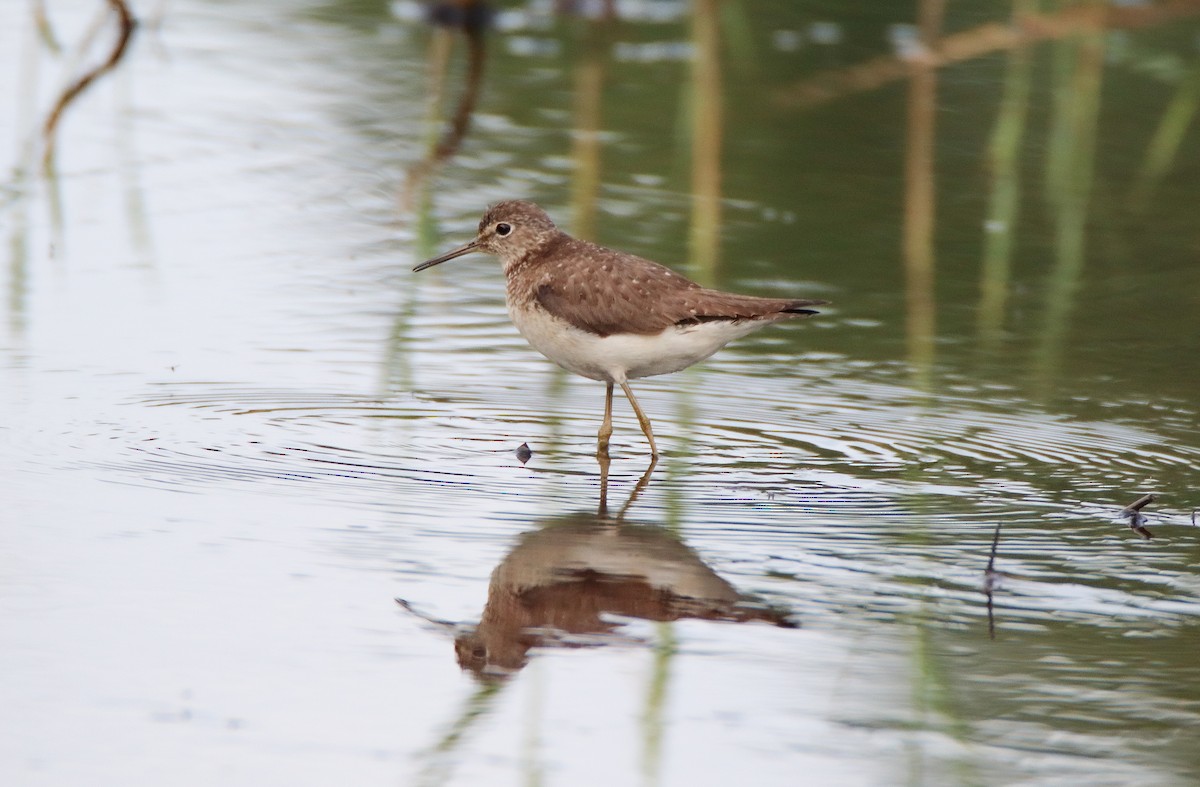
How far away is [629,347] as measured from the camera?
7562 millimetres

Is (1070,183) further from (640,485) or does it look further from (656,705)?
(656,705)

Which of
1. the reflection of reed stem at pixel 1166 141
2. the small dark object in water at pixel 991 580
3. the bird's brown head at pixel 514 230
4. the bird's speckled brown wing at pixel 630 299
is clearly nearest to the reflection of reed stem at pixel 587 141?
the bird's brown head at pixel 514 230

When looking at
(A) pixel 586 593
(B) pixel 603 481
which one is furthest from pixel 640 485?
(A) pixel 586 593

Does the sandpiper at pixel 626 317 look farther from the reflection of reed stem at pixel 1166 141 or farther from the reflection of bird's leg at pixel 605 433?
the reflection of reed stem at pixel 1166 141

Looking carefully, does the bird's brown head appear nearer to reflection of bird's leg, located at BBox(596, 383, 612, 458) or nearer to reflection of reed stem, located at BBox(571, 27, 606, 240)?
reflection of bird's leg, located at BBox(596, 383, 612, 458)

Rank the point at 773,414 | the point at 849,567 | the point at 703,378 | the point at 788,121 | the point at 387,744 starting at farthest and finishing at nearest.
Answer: the point at 788,121, the point at 703,378, the point at 773,414, the point at 849,567, the point at 387,744

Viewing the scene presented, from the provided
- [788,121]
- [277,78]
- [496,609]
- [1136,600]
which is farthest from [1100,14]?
[277,78]

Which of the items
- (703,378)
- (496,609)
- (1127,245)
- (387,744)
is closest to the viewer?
(387,744)

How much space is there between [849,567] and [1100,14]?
1850 mm

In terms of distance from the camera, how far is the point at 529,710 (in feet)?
15.4

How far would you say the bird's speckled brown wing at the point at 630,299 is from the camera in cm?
755

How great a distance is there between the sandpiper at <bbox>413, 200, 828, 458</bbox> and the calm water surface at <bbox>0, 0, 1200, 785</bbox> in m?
0.30

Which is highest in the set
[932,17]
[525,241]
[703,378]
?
[932,17]

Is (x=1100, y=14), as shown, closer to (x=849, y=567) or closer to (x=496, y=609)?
(x=849, y=567)
